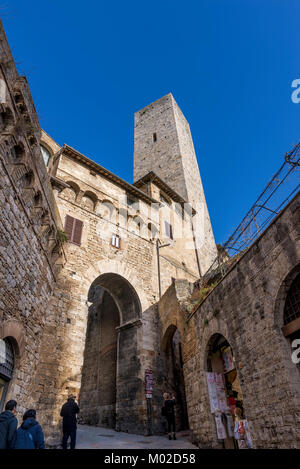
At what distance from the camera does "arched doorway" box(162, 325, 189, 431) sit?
12211 mm

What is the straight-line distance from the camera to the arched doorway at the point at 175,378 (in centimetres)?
1221

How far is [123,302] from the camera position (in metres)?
14.0

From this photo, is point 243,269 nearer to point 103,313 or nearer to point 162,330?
point 162,330

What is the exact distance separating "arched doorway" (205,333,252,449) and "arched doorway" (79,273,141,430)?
4.39 metres

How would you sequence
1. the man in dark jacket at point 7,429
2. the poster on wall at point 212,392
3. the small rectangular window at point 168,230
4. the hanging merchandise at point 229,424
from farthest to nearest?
the small rectangular window at point 168,230
the poster on wall at point 212,392
the hanging merchandise at point 229,424
the man in dark jacket at point 7,429

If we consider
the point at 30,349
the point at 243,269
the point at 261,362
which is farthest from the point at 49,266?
the point at 261,362

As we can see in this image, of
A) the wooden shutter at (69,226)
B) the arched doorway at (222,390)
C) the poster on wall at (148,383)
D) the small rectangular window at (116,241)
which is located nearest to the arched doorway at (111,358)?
the poster on wall at (148,383)

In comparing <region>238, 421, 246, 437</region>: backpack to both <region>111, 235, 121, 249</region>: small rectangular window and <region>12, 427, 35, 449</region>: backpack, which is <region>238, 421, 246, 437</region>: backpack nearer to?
<region>12, 427, 35, 449</region>: backpack

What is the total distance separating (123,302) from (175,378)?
13.3ft

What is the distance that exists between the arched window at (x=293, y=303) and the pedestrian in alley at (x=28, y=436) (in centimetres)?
471

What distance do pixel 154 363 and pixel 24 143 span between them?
9.83m

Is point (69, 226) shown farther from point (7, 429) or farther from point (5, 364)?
point (7, 429)

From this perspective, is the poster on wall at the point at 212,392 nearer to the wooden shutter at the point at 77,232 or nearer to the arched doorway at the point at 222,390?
the arched doorway at the point at 222,390

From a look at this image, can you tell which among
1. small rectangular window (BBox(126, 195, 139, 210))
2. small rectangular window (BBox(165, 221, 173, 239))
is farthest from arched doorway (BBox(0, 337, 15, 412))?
small rectangular window (BBox(165, 221, 173, 239))
